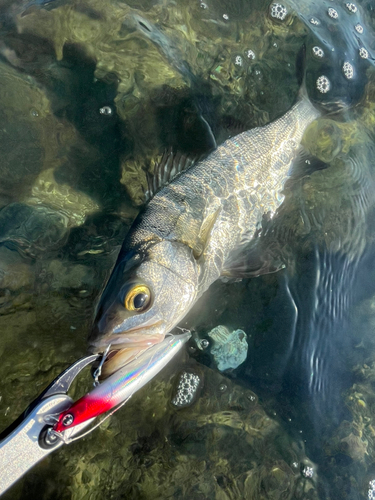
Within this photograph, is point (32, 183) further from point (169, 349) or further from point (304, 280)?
point (304, 280)

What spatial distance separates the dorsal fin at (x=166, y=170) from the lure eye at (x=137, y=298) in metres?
1.02

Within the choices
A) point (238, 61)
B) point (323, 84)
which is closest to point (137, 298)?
point (238, 61)

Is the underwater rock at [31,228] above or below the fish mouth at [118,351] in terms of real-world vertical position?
above

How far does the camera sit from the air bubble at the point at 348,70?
4730mm

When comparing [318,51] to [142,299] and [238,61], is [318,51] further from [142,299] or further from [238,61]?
[142,299]

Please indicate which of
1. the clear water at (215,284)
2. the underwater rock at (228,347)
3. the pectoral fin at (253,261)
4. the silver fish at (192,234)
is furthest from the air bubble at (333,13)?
the underwater rock at (228,347)

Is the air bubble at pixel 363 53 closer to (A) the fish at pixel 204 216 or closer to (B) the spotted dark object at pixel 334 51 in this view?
(B) the spotted dark object at pixel 334 51

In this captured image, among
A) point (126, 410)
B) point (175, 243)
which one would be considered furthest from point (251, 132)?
point (126, 410)

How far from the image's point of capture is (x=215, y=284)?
11.6 feet

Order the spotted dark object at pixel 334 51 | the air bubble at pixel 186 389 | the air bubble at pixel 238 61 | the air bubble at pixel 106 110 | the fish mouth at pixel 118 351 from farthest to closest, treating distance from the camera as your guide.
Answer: the spotted dark object at pixel 334 51 → the air bubble at pixel 238 61 → the air bubble at pixel 106 110 → the air bubble at pixel 186 389 → the fish mouth at pixel 118 351

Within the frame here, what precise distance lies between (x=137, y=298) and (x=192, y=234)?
0.79 m

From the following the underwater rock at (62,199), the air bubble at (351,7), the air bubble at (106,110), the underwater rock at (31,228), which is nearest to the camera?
the underwater rock at (31,228)

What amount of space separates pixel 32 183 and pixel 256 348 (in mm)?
2699

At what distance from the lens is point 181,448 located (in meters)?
2.92
